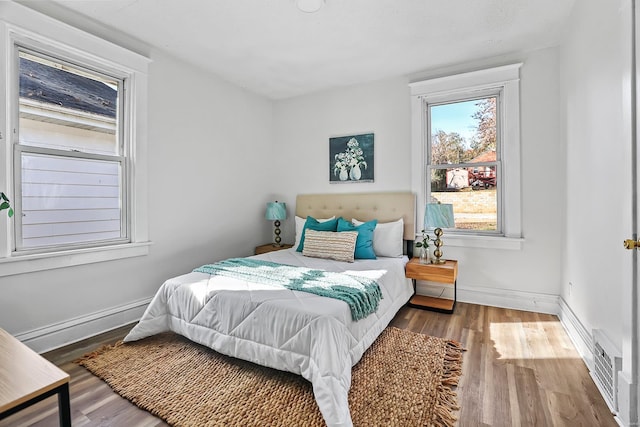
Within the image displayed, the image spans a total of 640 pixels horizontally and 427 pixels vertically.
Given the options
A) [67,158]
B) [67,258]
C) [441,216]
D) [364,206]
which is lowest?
[67,258]

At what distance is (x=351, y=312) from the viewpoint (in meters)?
1.92

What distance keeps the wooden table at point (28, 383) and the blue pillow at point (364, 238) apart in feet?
8.01

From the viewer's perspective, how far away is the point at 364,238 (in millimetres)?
3230

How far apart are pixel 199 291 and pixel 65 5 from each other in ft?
7.75

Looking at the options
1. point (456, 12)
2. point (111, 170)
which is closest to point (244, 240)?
point (111, 170)

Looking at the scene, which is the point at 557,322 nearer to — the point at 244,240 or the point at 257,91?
the point at 244,240

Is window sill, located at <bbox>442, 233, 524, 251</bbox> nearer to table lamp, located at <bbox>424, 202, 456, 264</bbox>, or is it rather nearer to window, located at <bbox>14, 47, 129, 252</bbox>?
table lamp, located at <bbox>424, 202, 456, 264</bbox>

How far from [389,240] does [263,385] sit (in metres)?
1.97

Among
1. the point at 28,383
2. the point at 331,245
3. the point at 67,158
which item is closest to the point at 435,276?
the point at 331,245

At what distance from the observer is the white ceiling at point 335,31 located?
2.36 meters

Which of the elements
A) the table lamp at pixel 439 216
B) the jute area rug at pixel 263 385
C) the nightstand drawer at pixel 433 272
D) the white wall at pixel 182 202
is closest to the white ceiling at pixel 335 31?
the white wall at pixel 182 202

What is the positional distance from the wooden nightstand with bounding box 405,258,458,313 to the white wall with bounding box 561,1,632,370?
3.01ft

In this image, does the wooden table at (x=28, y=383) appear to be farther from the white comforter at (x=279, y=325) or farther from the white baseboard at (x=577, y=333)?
the white baseboard at (x=577, y=333)

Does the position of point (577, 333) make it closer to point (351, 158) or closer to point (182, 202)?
point (351, 158)
